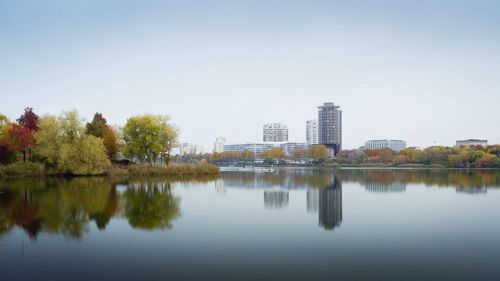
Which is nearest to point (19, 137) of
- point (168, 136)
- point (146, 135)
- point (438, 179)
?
point (146, 135)

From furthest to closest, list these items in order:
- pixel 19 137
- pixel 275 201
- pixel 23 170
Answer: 1. pixel 23 170
2. pixel 19 137
3. pixel 275 201

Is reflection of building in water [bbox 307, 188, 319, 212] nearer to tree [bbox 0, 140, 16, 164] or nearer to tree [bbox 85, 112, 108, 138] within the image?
tree [bbox 0, 140, 16, 164]

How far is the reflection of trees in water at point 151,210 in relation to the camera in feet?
52.9

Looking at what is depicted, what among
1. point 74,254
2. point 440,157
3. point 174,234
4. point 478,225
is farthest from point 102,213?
point 440,157

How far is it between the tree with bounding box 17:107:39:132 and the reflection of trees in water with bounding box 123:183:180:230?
30074 millimetres

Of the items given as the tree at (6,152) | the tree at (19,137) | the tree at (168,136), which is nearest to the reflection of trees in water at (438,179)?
the tree at (168,136)

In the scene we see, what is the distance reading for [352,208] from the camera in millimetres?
20703

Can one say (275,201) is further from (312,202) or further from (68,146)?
(68,146)

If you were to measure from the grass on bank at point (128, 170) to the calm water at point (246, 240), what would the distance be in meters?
24.0

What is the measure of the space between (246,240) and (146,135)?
1688 inches

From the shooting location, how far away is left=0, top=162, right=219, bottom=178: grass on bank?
43.3 metres

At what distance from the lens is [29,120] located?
49.3m

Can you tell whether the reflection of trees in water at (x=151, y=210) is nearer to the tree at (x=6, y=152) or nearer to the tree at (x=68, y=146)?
the tree at (x=68, y=146)

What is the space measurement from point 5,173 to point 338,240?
1646 inches
